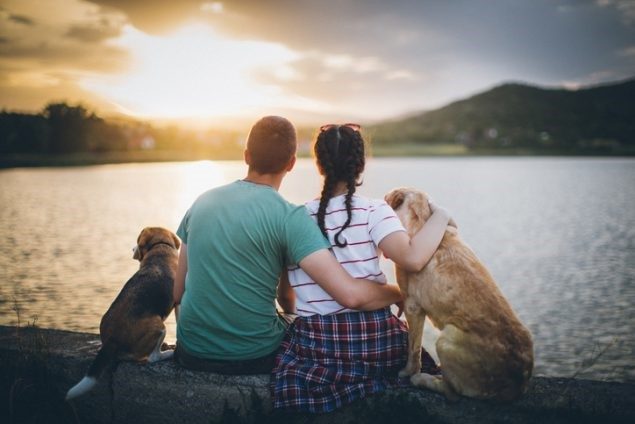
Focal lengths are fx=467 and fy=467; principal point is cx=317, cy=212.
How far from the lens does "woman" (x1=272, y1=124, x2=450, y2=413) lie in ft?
9.61

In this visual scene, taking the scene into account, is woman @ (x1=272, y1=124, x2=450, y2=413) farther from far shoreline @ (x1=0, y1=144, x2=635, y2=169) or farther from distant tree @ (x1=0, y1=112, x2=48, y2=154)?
distant tree @ (x1=0, y1=112, x2=48, y2=154)

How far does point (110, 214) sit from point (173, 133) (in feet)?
206

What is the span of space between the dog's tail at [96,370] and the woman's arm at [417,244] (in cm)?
206

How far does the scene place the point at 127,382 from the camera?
335 centimetres

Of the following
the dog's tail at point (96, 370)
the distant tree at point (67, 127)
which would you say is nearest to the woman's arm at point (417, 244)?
the dog's tail at point (96, 370)

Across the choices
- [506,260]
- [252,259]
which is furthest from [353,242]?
[506,260]

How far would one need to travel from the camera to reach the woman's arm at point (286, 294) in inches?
133

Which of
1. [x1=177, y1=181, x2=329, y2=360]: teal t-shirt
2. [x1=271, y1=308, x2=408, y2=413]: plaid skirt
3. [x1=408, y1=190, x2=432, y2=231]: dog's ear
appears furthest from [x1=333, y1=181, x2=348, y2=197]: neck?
[x1=271, y1=308, x2=408, y2=413]: plaid skirt

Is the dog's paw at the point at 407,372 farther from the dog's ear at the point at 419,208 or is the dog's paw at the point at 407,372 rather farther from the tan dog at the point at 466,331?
the dog's ear at the point at 419,208

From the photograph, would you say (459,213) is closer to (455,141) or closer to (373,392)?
(373,392)

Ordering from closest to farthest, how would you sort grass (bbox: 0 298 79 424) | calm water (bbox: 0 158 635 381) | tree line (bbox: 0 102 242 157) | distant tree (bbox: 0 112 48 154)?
grass (bbox: 0 298 79 424)
calm water (bbox: 0 158 635 381)
distant tree (bbox: 0 112 48 154)
tree line (bbox: 0 102 242 157)

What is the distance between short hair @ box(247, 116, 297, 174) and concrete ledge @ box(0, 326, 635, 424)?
144 centimetres

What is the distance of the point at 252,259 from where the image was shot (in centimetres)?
288

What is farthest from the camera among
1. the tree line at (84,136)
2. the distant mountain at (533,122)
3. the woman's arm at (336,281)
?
the distant mountain at (533,122)
